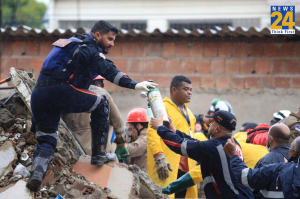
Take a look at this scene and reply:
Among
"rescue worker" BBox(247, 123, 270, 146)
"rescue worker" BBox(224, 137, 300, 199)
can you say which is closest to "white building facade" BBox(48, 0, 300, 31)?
"rescue worker" BBox(247, 123, 270, 146)

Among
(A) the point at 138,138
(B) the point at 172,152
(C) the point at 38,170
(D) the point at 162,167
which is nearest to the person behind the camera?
(C) the point at 38,170

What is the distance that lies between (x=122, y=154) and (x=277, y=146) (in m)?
2.26

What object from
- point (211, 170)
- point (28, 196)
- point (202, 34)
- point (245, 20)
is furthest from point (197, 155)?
point (245, 20)

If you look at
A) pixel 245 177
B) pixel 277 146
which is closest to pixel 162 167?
pixel 277 146

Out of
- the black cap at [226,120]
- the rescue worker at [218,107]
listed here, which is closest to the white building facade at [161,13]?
the rescue worker at [218,107]

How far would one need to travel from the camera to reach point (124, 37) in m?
9.22

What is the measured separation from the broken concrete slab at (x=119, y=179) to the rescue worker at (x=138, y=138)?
906mm

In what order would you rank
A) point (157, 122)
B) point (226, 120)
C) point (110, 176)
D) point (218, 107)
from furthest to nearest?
point (218, 107)
point (110, 176)
point (157, 122)
point (226, 120)

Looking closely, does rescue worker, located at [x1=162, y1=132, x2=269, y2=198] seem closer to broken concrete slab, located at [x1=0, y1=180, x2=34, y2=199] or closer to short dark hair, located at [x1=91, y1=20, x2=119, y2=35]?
broken concrete slab, located at [x1=0, y1=180, x2=34, y2=199]

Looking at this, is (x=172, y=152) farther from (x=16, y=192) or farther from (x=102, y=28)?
(x=16, y=192)

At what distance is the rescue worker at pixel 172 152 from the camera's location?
5.60 metres

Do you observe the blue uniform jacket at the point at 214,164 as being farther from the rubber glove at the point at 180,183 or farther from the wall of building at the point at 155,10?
the wall of building at the point at 155,10

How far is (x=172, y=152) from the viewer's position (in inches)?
232

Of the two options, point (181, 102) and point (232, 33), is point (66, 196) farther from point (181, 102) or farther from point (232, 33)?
point (232, 33)
